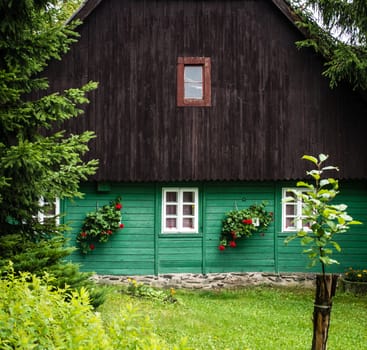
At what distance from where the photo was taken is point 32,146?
768 centimetres

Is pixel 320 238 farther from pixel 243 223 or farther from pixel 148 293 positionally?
pixel 243 223

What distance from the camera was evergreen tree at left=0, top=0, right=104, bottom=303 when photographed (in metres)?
7.93

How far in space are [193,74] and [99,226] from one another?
4.25 metres

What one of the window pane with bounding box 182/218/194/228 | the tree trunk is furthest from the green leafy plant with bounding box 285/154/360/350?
the window pane with bounding box 182/218/194/228

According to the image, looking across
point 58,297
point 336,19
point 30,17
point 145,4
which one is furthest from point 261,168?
point 58,297

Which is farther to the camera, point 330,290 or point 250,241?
point 250,241

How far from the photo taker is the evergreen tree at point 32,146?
26.0ft

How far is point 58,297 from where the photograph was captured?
457 centimetres

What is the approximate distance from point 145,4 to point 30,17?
21.2 ft

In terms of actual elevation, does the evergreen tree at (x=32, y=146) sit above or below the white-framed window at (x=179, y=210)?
above

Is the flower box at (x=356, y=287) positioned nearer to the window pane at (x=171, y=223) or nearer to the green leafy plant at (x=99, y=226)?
the window pane at (x=171, y=223)

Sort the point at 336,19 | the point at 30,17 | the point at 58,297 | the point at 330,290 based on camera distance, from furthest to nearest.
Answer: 1. the point at 336,19
2. the point at 30,17
3. the point at 330,290
4. the point at 58,297

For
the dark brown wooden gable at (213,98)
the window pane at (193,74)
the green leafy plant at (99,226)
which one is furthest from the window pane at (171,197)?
the window pane at (193,74)

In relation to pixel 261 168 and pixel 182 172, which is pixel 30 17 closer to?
pixel 182 172
